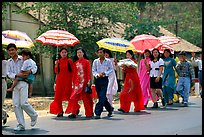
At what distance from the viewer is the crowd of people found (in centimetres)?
915

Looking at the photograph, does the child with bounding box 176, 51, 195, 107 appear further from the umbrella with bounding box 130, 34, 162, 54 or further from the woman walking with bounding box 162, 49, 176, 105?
the umbrella with bounding box 130, 34, 162, 54

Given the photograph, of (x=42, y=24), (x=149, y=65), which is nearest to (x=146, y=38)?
(x=149, y=65)

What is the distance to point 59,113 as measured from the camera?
1143 cm

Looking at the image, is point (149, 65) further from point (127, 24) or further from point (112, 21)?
point (127, 24)

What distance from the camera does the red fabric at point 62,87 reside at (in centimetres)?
1138

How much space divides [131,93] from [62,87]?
2096mm

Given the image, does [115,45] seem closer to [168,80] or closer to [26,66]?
[168,80]

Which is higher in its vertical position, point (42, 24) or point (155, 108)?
point (42, 24)

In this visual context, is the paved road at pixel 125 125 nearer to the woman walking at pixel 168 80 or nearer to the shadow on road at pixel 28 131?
the shadow on road at pixel 28 131

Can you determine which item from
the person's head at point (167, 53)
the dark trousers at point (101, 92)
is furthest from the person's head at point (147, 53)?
the dark trousers at point (101, 92)

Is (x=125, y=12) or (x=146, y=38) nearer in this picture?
(x=146, y=38)

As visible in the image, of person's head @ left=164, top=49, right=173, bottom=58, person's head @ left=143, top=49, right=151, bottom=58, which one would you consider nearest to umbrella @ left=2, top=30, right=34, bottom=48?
person's head @ left=143, top=49, right=151, bottom=58

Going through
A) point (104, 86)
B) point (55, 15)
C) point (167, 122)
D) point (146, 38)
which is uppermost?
point (55, 15)

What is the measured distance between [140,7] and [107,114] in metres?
17.4
